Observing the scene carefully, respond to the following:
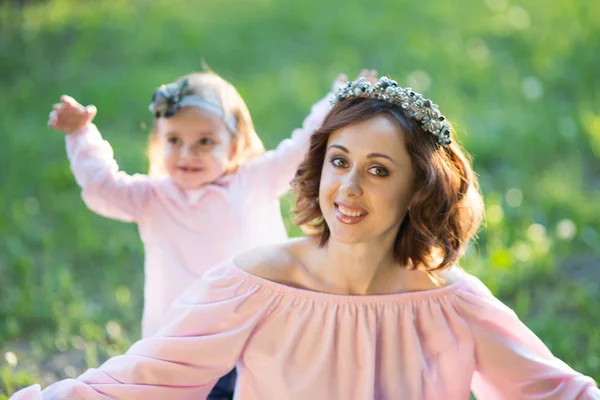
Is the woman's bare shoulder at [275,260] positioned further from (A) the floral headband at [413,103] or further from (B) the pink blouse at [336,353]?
(A) the floral headband at [413,103]

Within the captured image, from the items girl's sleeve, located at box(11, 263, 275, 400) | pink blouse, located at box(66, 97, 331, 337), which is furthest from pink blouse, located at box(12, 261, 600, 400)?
pink blouse, located at box(66, 97, 331, 337)

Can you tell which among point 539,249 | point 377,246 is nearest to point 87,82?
point 539,249

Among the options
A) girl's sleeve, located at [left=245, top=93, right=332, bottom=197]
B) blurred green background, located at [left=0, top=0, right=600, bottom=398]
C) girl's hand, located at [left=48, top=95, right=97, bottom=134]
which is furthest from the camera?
blurred green background, located at [left=0, top=0, right=600, bottom=398]

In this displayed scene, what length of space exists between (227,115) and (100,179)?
0.58 metres

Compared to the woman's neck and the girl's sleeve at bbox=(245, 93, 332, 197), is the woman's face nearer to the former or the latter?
the woman's neck

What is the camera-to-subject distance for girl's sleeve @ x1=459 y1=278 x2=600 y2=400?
2953mm

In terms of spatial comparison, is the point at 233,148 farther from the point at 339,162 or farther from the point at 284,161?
the point at 339,162

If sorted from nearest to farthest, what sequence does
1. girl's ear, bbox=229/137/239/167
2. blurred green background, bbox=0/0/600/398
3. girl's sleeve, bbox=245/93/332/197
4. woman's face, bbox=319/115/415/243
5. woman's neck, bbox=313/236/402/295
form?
woman's face, bbox=319/115/415/243, woman's neck, bbox=313/236/402/295, girl's sleeve, bbox=245/93/332/197, girl's ear, bbox=229/137/239/167, blurred green background, bbox=0/0/600/398

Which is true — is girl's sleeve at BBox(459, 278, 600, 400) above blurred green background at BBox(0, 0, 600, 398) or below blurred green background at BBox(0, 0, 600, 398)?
below

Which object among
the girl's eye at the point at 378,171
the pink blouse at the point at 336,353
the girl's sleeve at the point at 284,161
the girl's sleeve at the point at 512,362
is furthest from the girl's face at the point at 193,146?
the girl's sleeve at the point at 512,362

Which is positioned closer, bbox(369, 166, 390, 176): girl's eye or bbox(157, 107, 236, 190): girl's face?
bbox(369, 166, 390, 176): girl's eye

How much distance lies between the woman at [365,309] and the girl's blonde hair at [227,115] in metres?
0.86

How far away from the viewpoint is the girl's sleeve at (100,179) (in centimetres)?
371

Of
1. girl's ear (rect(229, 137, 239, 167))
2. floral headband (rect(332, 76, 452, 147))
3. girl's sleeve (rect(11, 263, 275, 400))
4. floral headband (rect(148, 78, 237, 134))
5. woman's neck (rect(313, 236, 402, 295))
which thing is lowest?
girl's sleeve (rect(11, 263, 275, 400))
